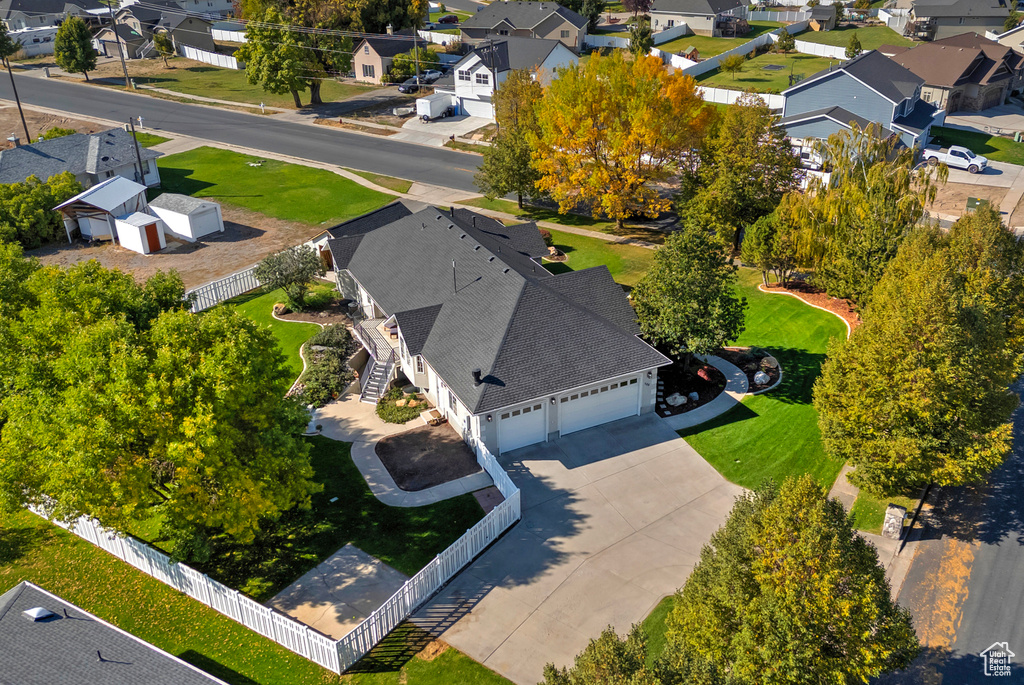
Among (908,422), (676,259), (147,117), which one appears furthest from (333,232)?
(147,117)

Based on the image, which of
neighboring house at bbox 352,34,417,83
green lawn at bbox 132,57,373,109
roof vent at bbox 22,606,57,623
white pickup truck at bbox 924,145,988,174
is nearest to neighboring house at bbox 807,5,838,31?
white pickup truck at bbox 924,145,988,174

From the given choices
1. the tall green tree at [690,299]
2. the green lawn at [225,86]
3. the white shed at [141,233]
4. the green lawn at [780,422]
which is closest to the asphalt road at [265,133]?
the green lawn at [225,86]

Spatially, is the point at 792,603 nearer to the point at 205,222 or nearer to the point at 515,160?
the point at 515,160

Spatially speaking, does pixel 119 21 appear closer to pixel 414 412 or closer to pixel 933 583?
pixel 414 412

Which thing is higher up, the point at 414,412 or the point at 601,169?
the point at 601,169

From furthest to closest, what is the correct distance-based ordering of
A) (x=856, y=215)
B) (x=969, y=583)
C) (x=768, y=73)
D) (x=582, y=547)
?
(x=768, y=73), (x=856, y=215), (x=582, y=547), (x=969, y=583)

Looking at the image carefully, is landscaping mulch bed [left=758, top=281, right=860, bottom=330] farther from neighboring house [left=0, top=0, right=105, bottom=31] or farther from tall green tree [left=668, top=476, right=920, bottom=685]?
neighboring house [left=0, top=0, right=105, bottom=31]

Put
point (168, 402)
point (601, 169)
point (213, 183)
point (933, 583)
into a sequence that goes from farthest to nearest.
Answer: point (213, 183)
point (601, 169)
point (933, 583)
point (168, 402)

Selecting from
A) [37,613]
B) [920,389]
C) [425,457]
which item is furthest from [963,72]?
[37,613]
